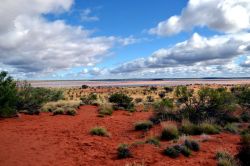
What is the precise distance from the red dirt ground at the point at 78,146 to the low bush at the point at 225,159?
0.31 m

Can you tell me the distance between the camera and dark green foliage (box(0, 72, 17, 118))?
1082 inches

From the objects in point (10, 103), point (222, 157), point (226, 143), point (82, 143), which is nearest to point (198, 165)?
point (222, 157)

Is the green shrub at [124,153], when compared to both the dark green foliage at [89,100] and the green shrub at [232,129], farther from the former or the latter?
the dark green foliage at [89,100]

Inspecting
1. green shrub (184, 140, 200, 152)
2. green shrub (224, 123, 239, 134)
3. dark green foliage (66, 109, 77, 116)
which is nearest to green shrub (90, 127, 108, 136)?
green shrub (184, 140, 200, 152)

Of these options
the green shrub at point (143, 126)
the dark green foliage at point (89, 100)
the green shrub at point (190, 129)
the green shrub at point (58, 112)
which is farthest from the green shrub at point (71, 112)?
the green shrub at point (190, 129)

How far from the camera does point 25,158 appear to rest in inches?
555

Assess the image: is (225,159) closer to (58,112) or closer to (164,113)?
(164,113)

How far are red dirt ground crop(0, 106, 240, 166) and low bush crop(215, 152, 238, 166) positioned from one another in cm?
31

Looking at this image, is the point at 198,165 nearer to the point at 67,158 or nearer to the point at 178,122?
the point at 67,158

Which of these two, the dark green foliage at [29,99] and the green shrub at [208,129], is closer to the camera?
the green shrub at [208,129]

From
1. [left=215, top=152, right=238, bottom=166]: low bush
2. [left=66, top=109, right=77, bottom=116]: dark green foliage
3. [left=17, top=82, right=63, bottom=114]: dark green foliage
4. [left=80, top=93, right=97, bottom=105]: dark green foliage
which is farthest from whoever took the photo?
[left=80, top=93, right=97, bottom=105]: dark green foliage

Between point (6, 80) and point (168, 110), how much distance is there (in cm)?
1413

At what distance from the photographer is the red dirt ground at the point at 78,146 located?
13.7 m

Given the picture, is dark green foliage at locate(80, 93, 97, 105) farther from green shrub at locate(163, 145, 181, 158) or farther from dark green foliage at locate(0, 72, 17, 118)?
green shrub at locate(163, 145, 181, 158)
